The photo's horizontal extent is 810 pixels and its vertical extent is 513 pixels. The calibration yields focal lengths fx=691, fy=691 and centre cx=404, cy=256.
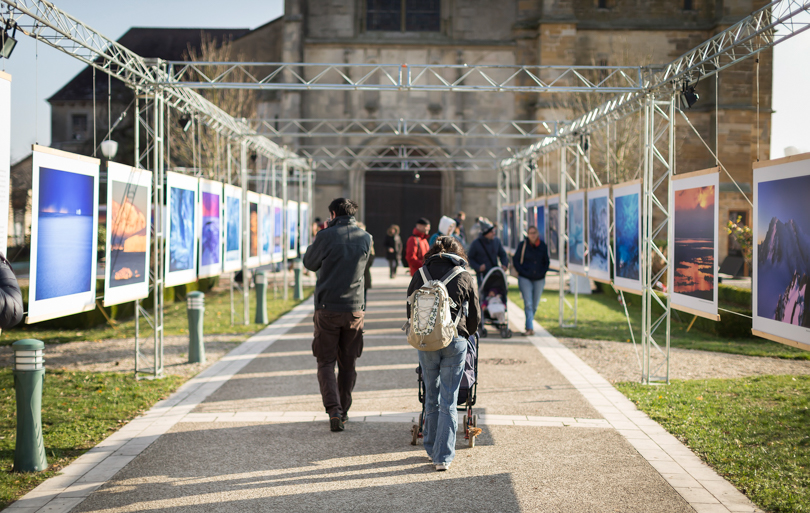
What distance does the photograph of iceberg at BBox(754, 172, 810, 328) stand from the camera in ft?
16.5

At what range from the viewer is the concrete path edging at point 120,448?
14.5 ft

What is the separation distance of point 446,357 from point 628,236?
4867 mm

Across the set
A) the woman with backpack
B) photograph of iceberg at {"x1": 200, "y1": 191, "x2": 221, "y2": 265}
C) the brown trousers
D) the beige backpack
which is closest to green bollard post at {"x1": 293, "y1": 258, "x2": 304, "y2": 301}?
photograph of iceberg at {"x1": 200, "y1": 191, "x2": 221, "y2": 265}

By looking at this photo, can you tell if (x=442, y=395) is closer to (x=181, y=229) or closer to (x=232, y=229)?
(x=181, y=229)

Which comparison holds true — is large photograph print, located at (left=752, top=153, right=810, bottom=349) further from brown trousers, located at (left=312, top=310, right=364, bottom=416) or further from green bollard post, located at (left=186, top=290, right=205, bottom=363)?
green bollard post, located at (left=186, top=290, right=205, bottom=363)

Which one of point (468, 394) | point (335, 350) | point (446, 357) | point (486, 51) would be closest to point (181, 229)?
point (335, 350)

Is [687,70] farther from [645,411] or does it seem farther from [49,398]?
[49,398]

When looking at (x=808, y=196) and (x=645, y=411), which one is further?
(x=645, y=411)

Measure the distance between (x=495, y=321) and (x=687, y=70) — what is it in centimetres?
545

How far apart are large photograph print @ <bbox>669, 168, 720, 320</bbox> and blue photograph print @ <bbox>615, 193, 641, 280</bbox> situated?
0.89 m

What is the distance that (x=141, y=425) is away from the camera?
6.25m

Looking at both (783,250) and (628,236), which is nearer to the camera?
(783,250)

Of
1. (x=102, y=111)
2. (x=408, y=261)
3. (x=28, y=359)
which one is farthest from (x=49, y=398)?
(x=102, y=111)

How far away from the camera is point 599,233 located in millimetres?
10453
